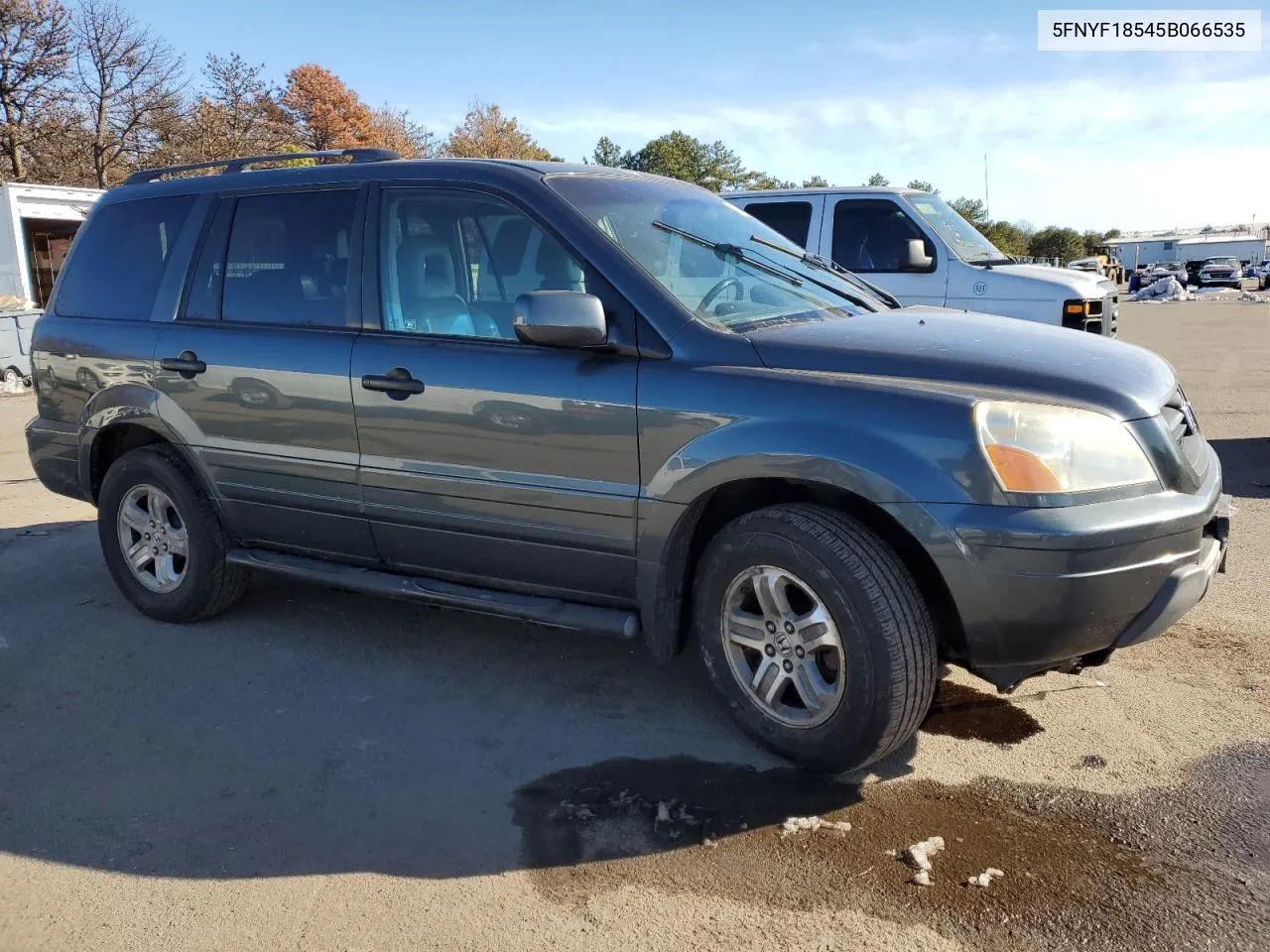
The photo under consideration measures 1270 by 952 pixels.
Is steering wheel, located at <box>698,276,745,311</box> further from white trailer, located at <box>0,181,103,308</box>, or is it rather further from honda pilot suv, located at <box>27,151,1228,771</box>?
white trailer, located at <box>0,181,103,308</box>

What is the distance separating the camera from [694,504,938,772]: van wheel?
10.1 ft

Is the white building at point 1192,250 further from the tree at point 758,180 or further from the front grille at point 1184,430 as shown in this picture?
the front grille at point 1184,430

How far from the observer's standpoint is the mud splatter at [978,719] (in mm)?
3570

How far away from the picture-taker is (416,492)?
3.95 meters

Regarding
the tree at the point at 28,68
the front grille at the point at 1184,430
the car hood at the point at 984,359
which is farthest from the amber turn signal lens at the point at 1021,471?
the tree at the point at 28,68

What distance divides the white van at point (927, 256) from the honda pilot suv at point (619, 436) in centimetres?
512

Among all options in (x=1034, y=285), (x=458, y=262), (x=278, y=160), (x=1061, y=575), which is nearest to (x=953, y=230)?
(x=1034, y=285)

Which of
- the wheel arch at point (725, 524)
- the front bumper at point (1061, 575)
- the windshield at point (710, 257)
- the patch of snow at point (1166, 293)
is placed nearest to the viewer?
the front bumper at point (1061, 575)

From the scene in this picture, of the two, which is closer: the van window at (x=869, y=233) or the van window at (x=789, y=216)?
the van window at (x=869, y=233)

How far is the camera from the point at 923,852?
2.87 m

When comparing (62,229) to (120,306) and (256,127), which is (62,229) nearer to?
(256,127)

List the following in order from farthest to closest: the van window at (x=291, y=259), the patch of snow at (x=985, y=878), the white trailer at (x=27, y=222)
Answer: the white trailer at (x=27, y=222)
the van window at (x=291, y=259)
the patch of snow at (x=985, y=878)

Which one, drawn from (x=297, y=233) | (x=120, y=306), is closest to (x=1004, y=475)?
(x=297, y=233)

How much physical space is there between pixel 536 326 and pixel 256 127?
113 feet
